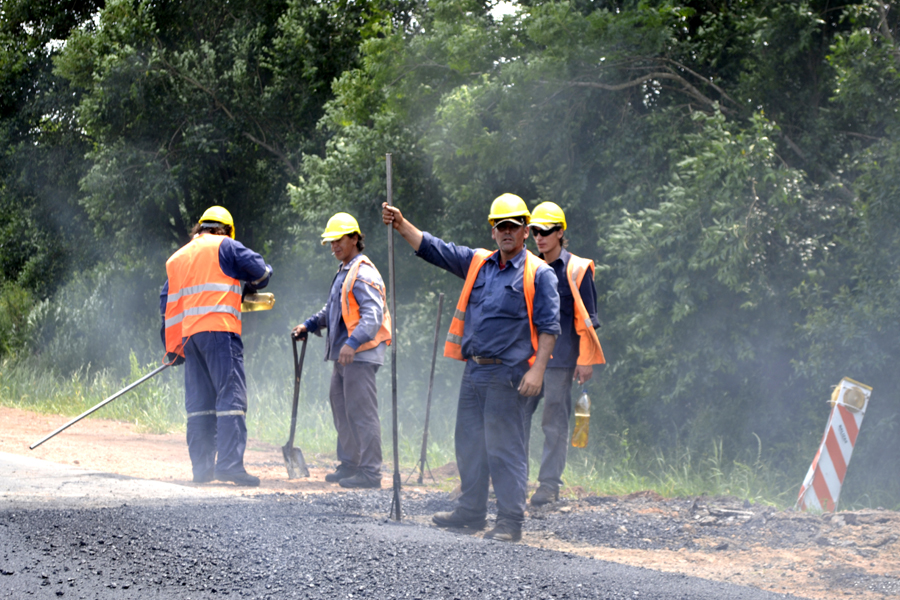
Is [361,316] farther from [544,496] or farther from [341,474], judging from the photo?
[544,496]

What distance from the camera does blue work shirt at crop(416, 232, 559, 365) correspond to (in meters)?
5.23

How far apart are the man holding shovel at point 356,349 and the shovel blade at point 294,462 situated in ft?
1.17

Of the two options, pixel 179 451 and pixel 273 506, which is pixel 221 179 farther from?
pixel 273 506

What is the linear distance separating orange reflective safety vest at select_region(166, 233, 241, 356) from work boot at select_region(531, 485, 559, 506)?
2.57 meters

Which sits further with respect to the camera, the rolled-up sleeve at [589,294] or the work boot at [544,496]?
the rolled-up sleeve at [589,294]

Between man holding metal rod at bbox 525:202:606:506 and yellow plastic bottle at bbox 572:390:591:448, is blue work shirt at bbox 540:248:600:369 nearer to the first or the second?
man holding metal rod at bbox 525:202:606:506

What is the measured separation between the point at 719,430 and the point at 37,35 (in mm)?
17319

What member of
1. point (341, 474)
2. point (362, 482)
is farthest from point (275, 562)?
point (341, 474)

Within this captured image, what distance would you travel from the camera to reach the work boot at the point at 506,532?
515cm

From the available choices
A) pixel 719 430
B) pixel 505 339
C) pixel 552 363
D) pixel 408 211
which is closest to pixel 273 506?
pixel 505 339

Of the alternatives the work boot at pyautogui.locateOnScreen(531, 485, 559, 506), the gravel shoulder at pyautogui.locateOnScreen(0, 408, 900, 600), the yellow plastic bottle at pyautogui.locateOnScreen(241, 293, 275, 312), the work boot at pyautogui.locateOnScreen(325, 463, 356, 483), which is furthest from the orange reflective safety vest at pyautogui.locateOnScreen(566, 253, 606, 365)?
the yellow plastic bottle at pyautogui.locateOnScreen(241, 293, 275, 312)

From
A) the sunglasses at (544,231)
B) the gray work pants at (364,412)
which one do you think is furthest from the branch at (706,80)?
the gray work pants at (364,412)

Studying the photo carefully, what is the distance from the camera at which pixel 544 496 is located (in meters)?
6.37

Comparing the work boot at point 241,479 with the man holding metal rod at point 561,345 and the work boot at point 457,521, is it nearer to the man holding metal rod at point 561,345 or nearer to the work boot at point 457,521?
the work boot at point 457,521
